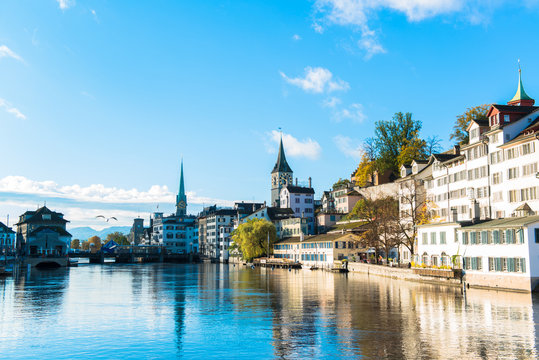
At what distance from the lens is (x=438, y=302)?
45625mm

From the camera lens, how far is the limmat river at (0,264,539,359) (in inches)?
1101

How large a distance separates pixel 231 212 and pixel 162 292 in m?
119

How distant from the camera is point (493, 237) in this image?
2122 inches

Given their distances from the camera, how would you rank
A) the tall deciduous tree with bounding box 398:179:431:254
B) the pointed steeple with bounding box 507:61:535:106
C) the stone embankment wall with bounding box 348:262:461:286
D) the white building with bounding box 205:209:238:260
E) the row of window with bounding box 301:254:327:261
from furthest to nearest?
the white building with bounding box 205:209:238:260 → the row of window with bounding box 301:254:327:261 → the tall deciduous tree with bounding box 398:179:431:254 → the pointed steeple with bounding box 507:61:535:106 → the stone embankment wall with bounding box 348:262:461:286

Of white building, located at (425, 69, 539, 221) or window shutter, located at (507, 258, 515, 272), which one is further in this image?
Result: white building, located at (425, 69, 539, 221)

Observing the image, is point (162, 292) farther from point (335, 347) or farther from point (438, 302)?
point (335, 347)

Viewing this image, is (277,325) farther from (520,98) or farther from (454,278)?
(520,98)

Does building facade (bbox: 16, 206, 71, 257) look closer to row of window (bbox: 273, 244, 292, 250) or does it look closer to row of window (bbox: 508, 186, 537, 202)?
row of window (bbox: 273, 244, 292, 250)

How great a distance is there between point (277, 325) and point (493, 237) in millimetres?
29295

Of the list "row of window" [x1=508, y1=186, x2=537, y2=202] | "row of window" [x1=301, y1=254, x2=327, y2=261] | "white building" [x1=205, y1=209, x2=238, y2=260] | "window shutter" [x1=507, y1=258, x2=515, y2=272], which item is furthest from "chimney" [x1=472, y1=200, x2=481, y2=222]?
"white building" [x1=205, y1=209, x2=238, y2=260]

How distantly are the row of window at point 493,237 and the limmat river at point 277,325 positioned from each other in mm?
5556

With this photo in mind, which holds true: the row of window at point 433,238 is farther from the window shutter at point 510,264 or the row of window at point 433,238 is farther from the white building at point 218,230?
the white building at point 218,230

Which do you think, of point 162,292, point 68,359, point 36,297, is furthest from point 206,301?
point 68,359

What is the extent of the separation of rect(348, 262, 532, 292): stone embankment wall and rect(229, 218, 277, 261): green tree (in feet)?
182
